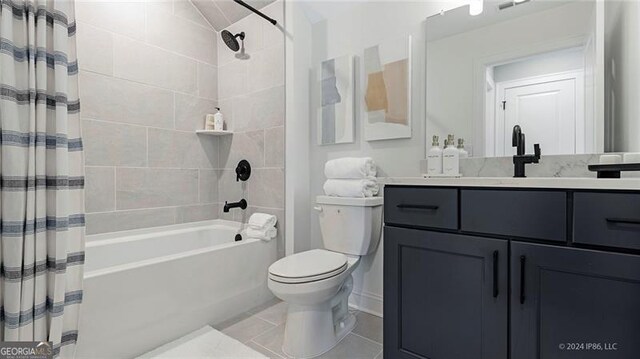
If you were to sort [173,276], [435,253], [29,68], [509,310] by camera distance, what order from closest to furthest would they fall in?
1. [29,68]
2. [509,310]
3. [435,253]
4. [173,276]

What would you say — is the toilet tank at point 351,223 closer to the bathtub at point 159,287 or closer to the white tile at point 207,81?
the bathtub at point 159,287

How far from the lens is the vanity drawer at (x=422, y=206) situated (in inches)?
43.7

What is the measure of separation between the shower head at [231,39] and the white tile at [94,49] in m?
0.77

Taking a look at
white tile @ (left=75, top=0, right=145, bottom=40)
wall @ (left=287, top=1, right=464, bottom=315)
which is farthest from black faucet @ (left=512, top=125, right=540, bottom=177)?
white tile @ (left=75, top=0, right=145, bottom=40)

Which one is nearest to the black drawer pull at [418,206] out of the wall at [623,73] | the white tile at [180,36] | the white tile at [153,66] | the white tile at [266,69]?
the wall at [623,73]

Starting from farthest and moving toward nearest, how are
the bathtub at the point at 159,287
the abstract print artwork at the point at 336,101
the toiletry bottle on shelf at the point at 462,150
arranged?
the abstract print artwork at the point at 336,101 < the toiletry bottle on shelf at the point at 462,150 < the bathtub at the point at 159,287

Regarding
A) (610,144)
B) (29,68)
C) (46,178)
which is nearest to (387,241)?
(610,144)

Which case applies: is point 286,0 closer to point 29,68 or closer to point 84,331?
point 29,68

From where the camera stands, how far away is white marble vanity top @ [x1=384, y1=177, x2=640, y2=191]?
808mm

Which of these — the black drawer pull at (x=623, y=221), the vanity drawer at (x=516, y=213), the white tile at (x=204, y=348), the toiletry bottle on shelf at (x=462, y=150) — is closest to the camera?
the black drawer pull at (x=623, y=221)

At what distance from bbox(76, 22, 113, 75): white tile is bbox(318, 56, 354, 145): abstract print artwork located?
1484 mm

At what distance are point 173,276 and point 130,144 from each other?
1.12m

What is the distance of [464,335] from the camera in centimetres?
106

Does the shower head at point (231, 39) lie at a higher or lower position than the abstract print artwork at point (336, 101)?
higher
